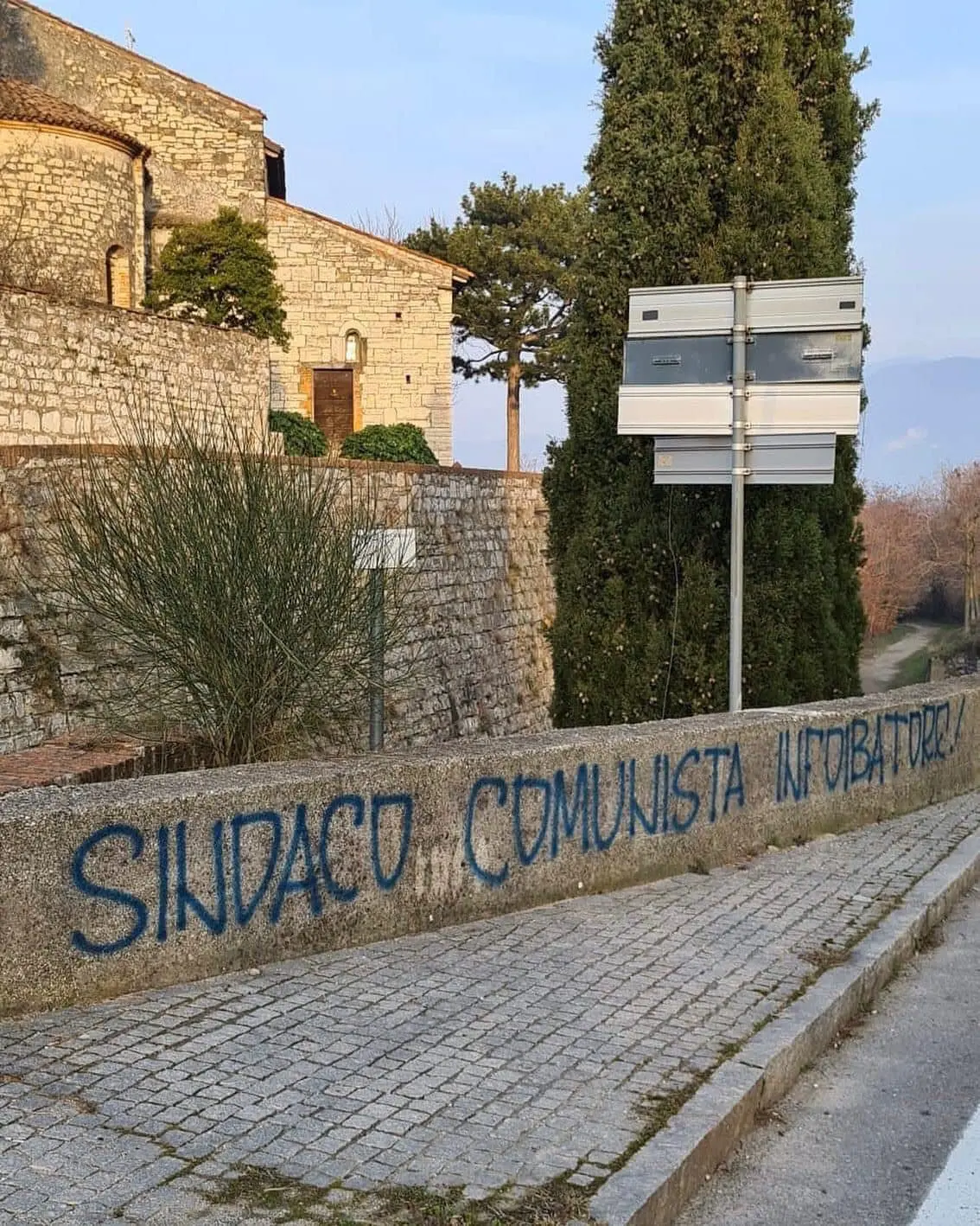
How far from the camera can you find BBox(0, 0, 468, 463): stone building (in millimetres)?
29906

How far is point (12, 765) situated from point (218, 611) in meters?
1.62

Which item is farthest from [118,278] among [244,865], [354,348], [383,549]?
[244,865]

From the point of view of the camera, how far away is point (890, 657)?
6669 cm

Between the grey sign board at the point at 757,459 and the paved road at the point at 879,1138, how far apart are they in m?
3.33

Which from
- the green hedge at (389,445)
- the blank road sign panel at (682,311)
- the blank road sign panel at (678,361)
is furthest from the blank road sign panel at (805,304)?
the green hedge at (389,445)

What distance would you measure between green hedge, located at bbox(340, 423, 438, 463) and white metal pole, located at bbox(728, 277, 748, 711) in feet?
67.2

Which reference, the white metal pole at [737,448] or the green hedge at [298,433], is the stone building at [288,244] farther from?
the white metal pole at [737,448]

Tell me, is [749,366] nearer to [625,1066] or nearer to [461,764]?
[461,764]

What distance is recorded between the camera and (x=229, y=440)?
872 centimetres

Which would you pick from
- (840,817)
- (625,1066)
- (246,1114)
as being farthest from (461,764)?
(840,817)

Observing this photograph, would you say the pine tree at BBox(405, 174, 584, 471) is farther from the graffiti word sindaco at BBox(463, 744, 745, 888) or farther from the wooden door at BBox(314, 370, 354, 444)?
the graffiti word sindaco at BBox(463, 744, 745, 888)

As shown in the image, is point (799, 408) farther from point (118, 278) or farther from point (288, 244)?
point (288, 244)

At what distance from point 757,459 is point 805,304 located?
3.05ft

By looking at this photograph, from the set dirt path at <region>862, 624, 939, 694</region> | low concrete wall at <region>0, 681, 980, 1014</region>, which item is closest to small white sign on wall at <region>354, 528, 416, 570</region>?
low concrete wall at <region>0, 681, 980, 1014</region>
